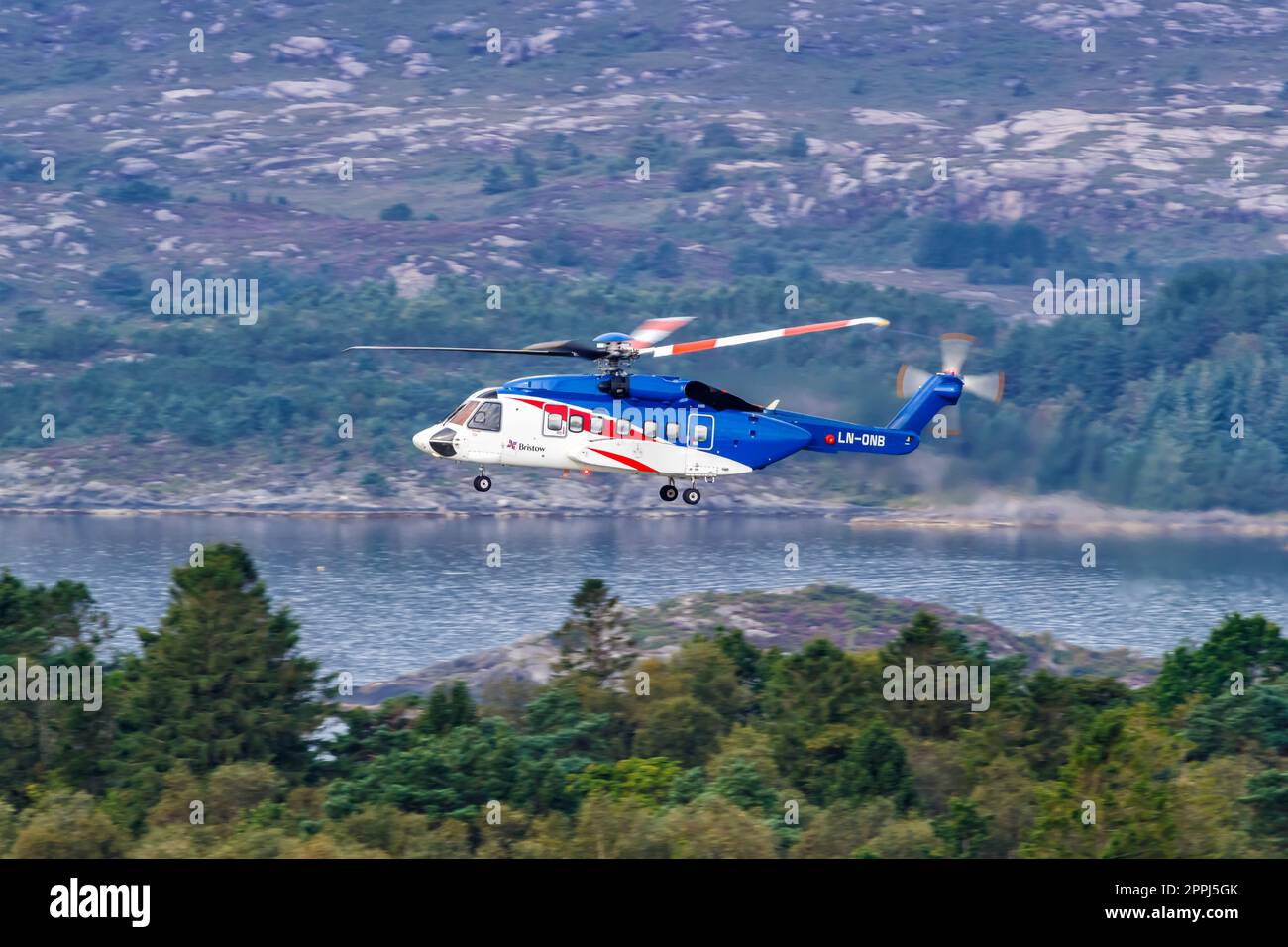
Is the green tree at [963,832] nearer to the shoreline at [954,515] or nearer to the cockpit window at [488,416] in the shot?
the cockpit window at [488,416]

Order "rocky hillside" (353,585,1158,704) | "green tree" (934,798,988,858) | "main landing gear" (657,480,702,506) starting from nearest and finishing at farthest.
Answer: "main landing gear" (657,480,702,506)
"green tree" (934,798,988,858)
"rocky hillside" (353,585,1158,704)

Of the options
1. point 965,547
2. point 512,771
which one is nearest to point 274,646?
point 512,771

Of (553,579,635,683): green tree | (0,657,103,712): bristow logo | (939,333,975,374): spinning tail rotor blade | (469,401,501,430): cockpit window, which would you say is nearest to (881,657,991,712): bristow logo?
(553,579,635,683): green tree

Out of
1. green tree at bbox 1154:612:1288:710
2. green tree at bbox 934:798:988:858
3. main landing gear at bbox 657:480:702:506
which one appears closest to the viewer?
main landing gear at bbox 657:480:702:506

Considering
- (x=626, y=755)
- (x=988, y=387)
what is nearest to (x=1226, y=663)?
(x=626, y=755)

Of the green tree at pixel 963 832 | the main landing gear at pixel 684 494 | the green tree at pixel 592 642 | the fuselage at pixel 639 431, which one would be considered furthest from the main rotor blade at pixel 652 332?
the green tree at pixel 592 642
